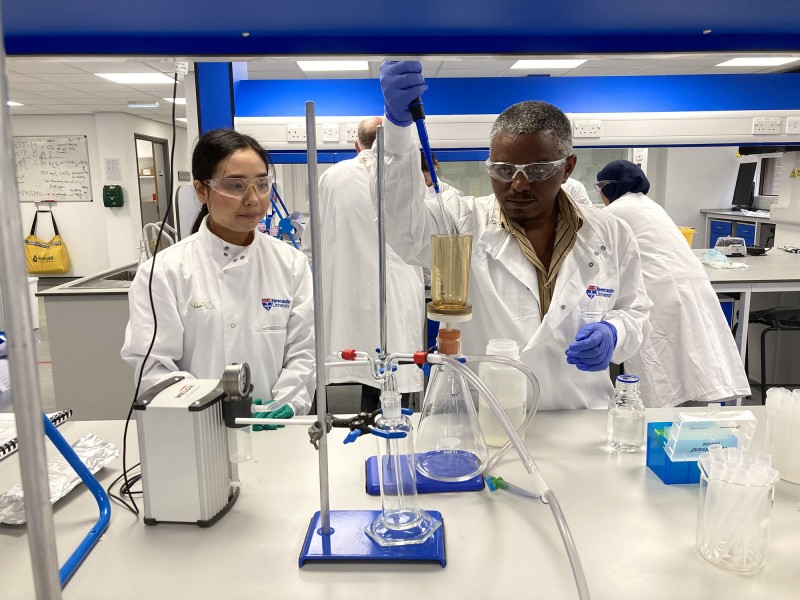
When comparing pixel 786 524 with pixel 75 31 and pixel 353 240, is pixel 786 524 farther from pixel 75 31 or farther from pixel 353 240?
pixel 353 240

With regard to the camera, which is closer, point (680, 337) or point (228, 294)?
point (228, 294)

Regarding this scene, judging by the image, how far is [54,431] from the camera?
868 millimetres

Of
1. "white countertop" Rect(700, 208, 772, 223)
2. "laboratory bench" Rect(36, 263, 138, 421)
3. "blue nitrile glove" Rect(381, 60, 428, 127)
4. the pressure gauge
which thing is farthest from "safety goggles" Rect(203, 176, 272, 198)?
"white countertop" Rect(700, 208, 772, 223)

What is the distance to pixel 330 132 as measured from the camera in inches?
131

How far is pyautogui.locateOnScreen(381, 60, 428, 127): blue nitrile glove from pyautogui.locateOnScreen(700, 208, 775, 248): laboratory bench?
6817 mm

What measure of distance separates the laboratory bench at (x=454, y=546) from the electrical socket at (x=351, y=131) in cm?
253

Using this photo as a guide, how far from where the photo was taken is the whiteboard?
27.8ft

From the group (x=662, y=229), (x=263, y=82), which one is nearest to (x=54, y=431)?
(x=662, y=229)

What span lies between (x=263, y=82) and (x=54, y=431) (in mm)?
2845

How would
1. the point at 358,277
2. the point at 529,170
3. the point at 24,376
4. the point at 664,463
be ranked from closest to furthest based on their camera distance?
the point at 24,376 → the point at 664,463 → the point at 529,170 → the point at 358,277

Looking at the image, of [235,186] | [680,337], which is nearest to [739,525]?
[235,186]

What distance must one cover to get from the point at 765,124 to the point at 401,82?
327 cm

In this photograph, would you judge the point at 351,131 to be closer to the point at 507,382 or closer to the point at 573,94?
the point at 573,94

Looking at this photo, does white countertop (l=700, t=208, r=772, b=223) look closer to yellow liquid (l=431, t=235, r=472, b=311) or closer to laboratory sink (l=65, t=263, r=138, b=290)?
laboratory sink (l=65, t=263, r=138, b=290)
